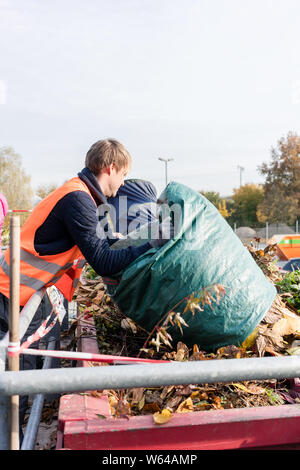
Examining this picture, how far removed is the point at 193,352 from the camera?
1.89m

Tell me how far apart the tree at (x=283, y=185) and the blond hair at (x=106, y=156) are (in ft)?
Answer: 103

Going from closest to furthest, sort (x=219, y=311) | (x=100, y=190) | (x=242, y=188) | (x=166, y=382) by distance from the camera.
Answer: (x=166, y=382), (x=219, y=311), (x=100, y=190), (x=242, y=188)

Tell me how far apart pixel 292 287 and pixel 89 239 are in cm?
204

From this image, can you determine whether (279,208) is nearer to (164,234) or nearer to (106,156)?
(106,156)

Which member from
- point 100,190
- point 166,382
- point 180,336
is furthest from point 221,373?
point 100,190

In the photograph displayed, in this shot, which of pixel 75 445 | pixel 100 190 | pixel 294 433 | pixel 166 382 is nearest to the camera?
pixel 166 382

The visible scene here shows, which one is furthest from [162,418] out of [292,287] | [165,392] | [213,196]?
[213,196]

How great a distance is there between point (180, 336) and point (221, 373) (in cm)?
87

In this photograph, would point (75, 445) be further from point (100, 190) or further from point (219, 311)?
point (100, 190)

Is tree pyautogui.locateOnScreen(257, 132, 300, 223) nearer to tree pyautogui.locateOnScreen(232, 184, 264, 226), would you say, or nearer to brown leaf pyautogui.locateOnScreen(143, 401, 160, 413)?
tree pyautogui.locateOnScreen(232, 184, 264, 226)

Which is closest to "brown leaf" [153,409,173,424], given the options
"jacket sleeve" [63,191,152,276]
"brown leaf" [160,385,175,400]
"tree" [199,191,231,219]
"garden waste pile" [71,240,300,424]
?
"garden waste pile" [71,240,300,424]

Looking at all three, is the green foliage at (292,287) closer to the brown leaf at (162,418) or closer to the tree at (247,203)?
the brown leaf at (162,418)

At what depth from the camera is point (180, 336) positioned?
1.94 metres
